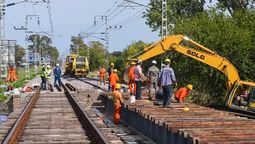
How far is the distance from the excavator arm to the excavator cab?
521 millimetres

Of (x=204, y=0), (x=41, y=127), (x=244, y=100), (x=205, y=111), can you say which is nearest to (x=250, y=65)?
(x=244, y=100)

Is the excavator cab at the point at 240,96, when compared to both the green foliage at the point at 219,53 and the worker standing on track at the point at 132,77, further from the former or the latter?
the green foliage at the point at 219,53

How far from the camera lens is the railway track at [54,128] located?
43.8 ft

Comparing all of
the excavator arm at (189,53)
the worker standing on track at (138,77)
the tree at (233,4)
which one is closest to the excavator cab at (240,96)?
the excavator arm at (189,53)

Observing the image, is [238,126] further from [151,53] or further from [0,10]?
[0,10]

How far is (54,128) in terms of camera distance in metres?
15.9

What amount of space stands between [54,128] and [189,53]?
9.39 m

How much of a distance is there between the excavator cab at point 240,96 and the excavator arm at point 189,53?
52 cm

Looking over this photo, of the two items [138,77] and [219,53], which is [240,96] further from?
[219,53]

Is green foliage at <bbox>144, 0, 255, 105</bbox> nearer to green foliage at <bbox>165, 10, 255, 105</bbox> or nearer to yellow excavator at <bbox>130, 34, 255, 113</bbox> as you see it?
green foliage at <bbox>165, 10, 255, 105</bbox>

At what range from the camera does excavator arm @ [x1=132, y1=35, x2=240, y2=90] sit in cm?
2280

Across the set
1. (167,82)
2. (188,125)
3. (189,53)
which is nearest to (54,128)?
(167,82)

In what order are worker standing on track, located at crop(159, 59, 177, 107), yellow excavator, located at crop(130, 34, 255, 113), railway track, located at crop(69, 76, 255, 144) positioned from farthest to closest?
yellow excavator, located at crop(130, 34, 255, 113) < worker standing on track, located at crop(159, 59, 177, 107) < railway track, located at crop(69, 76, 255, 144)

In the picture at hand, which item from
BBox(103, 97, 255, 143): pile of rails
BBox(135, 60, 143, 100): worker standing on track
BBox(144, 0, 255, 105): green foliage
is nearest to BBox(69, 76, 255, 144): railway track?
BBox(103, 97, 255, 143): pile of rails
